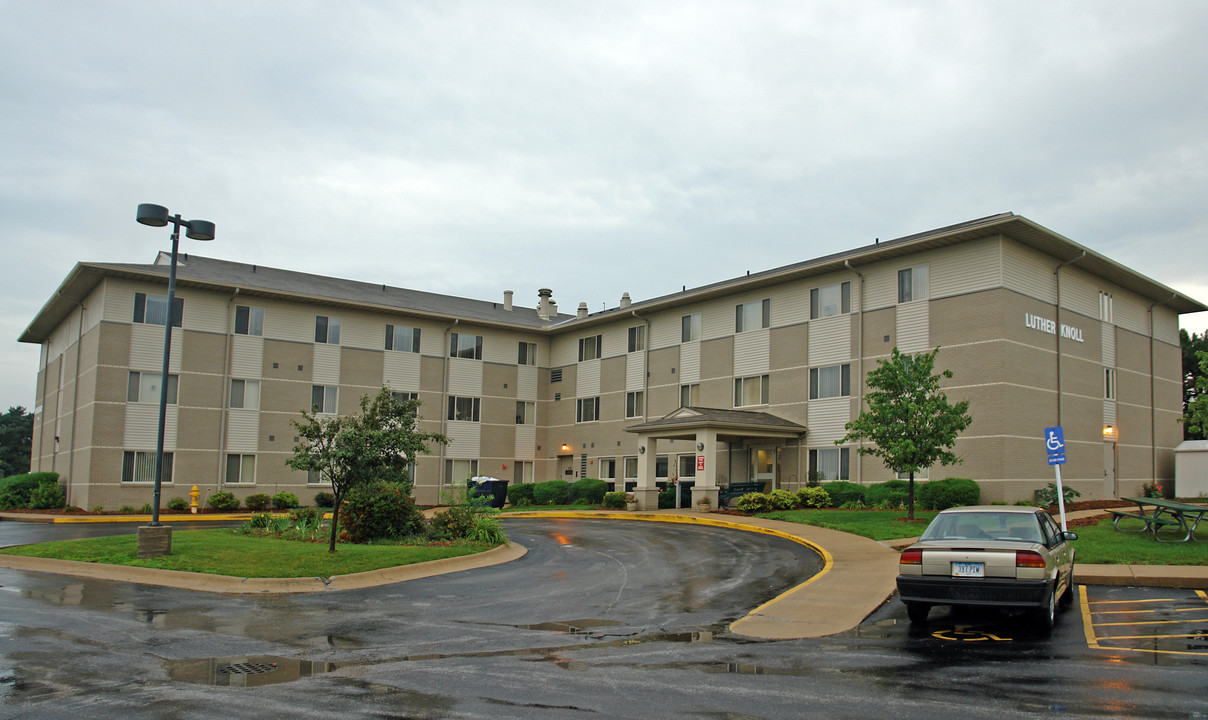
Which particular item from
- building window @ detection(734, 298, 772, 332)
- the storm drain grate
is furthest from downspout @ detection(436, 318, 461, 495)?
the storm drain grate

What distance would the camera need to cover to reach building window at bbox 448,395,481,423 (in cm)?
4559

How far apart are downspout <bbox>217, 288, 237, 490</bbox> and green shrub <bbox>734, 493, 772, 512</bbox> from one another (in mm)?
22753

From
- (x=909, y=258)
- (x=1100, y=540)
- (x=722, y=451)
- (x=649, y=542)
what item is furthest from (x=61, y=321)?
(x=1100, y=540)

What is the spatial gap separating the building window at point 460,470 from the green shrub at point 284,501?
855 cm

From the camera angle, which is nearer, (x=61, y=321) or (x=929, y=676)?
(x=929, y=676)

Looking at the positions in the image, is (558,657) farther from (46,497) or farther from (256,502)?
(46,497)

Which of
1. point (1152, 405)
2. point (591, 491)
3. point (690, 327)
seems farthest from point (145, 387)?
point (1152, 405)

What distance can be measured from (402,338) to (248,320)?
7.53 m

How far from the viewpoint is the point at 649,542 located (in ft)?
73.0

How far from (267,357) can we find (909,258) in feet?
91.6

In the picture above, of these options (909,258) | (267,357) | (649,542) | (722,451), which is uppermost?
(909,258)

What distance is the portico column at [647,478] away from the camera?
3509 cm

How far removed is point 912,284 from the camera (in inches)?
1242

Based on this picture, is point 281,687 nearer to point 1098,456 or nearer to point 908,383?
point 908,383
